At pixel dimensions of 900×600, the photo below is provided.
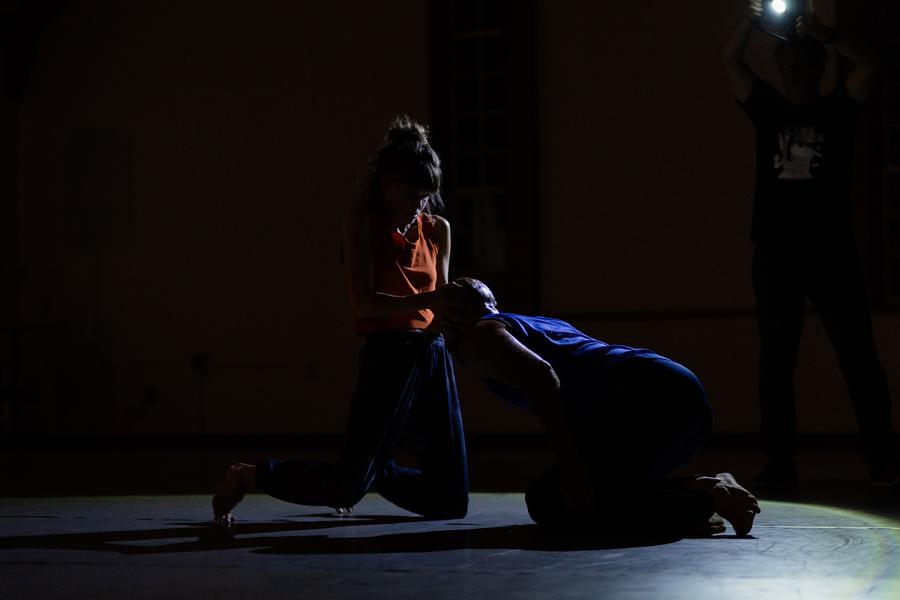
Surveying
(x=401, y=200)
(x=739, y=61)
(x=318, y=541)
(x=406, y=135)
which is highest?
(x=739, y=61)

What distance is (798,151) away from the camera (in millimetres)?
4250

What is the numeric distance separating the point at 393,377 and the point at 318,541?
1.40 ft

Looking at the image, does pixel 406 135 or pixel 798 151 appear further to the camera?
pixel 798 151

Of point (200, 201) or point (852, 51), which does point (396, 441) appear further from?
point (200, 201)

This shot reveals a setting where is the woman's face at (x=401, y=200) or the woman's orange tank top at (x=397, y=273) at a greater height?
the woman's face at (x=401, y=200)

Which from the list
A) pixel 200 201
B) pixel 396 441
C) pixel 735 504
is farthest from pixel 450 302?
pixel 200 201

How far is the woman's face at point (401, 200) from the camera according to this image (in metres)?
3.10

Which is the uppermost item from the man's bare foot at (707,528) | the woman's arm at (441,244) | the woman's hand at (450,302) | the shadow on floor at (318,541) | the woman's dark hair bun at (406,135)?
the woman's dark hair bun at (406,135)

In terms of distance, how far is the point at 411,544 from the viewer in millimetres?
2773

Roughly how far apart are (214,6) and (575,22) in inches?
101

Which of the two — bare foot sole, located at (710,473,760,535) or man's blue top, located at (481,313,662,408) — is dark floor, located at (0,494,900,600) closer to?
bare foot sole, located at (710,473,760,535)

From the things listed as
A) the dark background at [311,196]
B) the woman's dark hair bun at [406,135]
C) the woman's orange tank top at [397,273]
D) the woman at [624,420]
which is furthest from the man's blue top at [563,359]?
the dark background at [311,196]

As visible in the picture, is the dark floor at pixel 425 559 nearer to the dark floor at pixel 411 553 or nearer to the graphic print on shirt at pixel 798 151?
the dark floor at pixel 411 553

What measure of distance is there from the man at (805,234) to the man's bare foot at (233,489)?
1834mm
